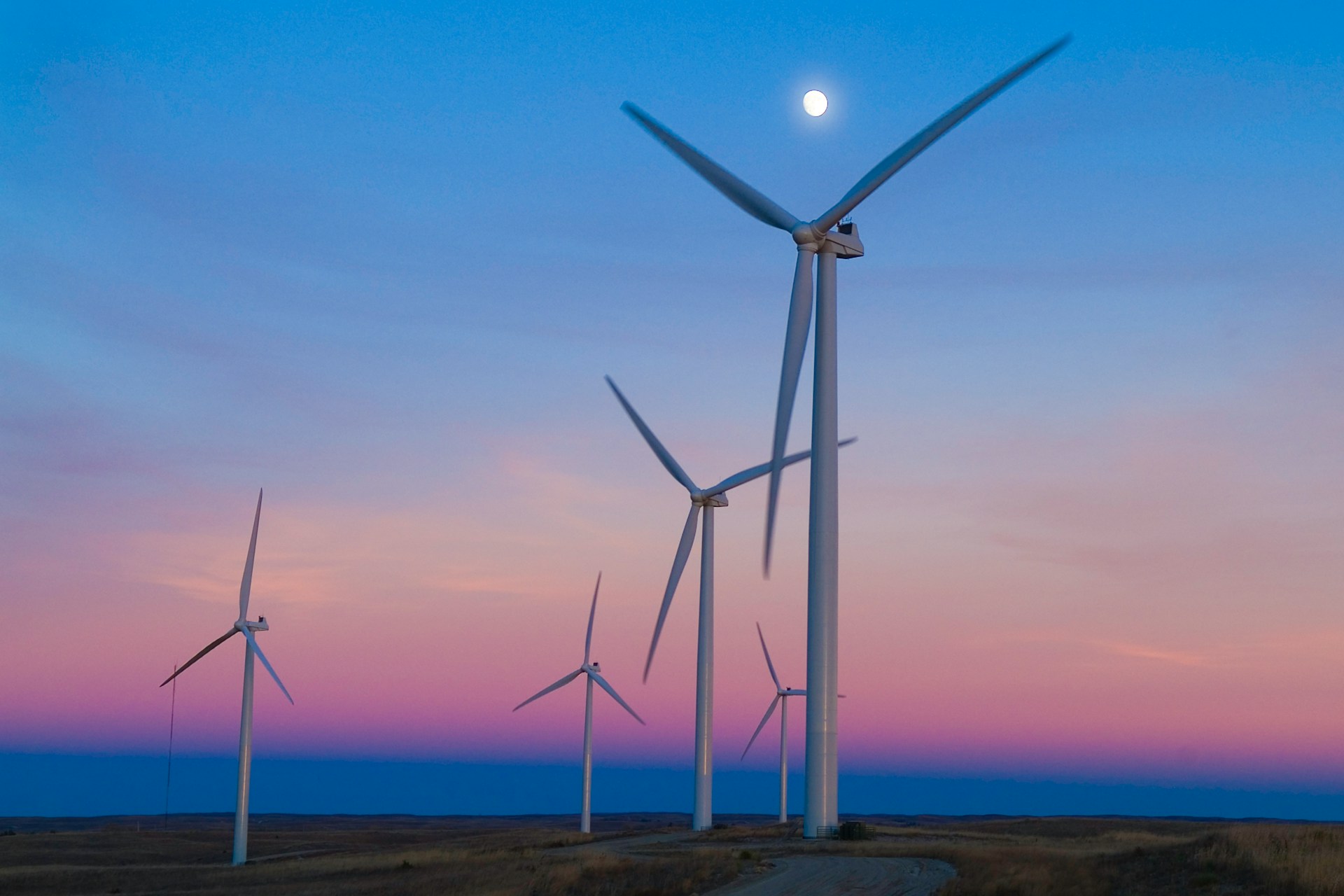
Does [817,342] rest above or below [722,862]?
above

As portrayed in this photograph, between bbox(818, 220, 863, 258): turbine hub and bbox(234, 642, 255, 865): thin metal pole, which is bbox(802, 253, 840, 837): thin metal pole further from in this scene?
bbox(234, 642, 255, 865): thin metal pole

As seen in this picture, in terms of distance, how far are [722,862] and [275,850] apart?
2583 inches

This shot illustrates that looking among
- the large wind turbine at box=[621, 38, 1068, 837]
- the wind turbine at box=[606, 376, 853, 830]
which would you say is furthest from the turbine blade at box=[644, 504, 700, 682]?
the large wind turbine at box=[621, 38, 1068, 837]

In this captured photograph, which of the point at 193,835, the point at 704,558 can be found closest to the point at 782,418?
the point at 704,558

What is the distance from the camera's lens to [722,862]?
42.5m

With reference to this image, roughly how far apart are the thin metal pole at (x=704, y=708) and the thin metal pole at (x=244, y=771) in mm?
28341

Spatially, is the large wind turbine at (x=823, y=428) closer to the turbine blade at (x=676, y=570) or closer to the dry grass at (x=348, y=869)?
the dry grass at (x=348, y=869)

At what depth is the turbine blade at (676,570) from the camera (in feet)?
237

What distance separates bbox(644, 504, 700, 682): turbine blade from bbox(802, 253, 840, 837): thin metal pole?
82.4ft

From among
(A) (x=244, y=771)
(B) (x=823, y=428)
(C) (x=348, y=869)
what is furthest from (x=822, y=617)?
(A) (x=244, y=771)

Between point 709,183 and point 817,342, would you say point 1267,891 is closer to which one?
point 817,342

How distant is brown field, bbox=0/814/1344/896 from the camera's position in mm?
32344

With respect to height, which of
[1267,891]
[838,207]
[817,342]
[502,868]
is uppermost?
[838,207]

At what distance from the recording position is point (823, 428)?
47.7 m
